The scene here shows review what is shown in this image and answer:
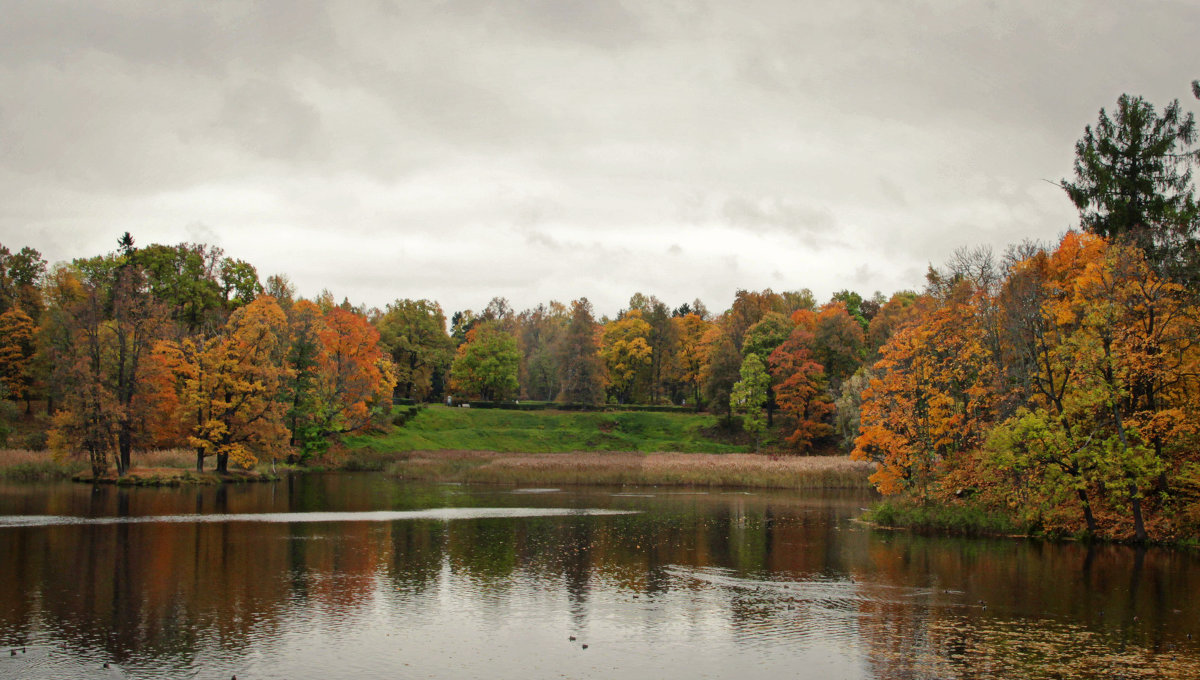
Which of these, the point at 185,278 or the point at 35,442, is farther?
the point at 185,278

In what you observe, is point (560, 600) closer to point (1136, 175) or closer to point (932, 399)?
point (932, 399)

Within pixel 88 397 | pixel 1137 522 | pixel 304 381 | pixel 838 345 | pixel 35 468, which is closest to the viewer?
pixel 1137 522

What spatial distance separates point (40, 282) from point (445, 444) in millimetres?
51720

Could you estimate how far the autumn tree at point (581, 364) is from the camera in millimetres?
102625

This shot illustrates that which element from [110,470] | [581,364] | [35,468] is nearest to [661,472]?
[110,470]

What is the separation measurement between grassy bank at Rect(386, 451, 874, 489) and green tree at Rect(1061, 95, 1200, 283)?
1001 inches

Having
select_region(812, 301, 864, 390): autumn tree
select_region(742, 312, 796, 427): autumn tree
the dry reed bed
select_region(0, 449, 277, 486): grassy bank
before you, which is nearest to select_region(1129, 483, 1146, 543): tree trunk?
select_region(0, 449, 277, 486): grassy bank

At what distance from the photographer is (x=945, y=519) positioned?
37594 mm

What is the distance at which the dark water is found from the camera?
15.9 metres

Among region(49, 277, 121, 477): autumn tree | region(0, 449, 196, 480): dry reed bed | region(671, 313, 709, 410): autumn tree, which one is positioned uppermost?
region(671, 313, 709, 410): autumn tree

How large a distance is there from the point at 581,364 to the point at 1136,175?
6975 cm

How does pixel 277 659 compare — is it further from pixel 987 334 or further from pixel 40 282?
pixel 40 282

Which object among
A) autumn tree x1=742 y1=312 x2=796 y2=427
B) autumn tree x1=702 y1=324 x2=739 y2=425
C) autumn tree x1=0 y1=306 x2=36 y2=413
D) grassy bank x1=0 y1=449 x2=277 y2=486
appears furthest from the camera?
autumn tree x1=702 y1=324 x2=739 y2=425

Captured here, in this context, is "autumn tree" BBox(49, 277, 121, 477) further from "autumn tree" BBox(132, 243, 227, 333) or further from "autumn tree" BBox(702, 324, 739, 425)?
"autumn tree" BBox(702, 324, 739, 425)
